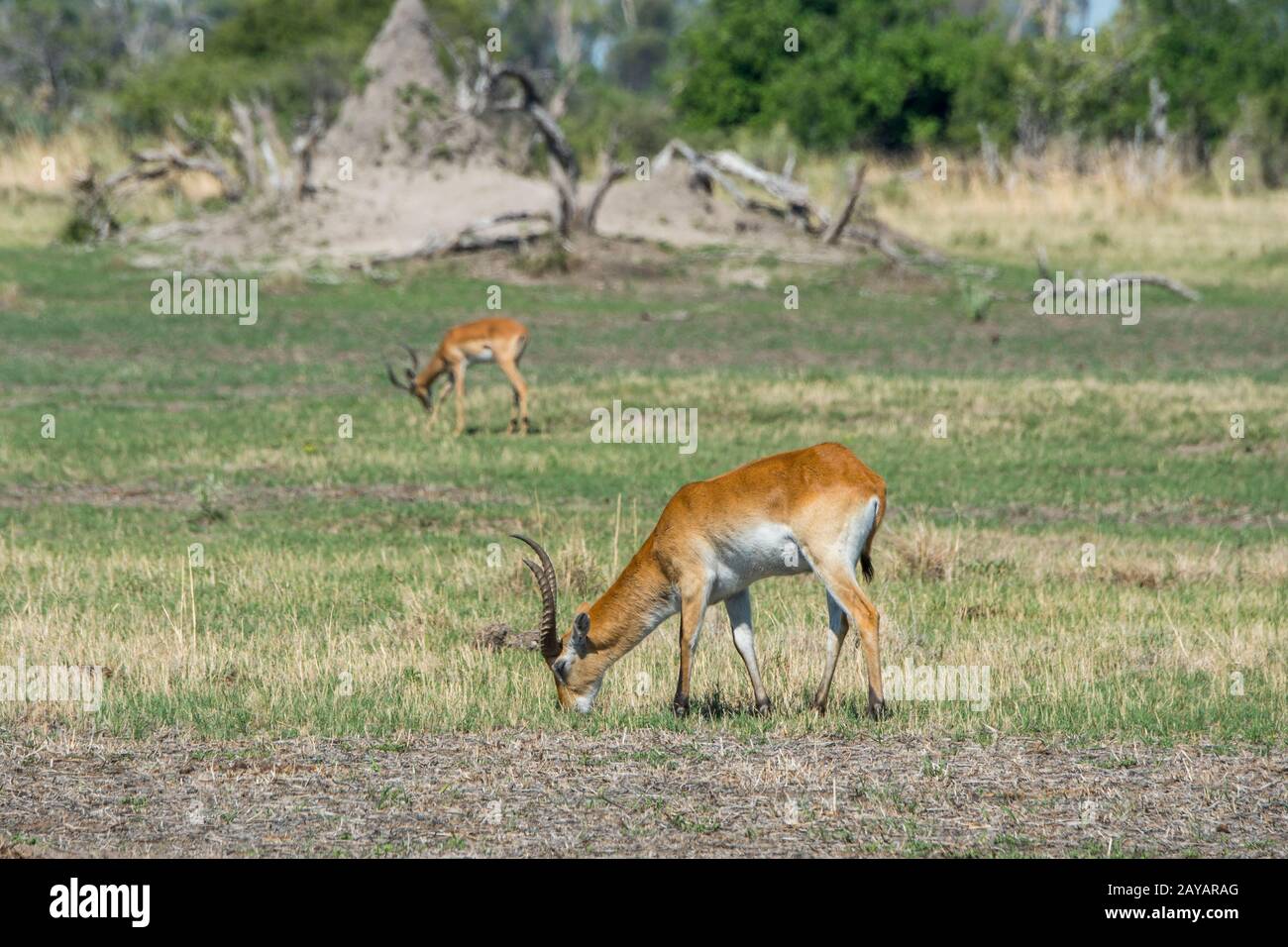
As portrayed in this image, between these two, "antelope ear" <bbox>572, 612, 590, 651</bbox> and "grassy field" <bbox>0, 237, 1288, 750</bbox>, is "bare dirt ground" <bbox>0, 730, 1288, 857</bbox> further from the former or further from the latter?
"antelope ear" <bbox>572, 612, 590, 651</bbox>

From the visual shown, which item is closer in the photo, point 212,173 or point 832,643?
point 832,643

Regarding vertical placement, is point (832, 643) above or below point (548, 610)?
below

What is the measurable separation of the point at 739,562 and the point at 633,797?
151 cm

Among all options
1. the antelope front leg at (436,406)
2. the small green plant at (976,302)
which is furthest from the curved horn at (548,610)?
the small green plant at (976,302)

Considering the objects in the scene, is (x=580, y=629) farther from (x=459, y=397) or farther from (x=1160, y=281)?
(x=1160, y=281)

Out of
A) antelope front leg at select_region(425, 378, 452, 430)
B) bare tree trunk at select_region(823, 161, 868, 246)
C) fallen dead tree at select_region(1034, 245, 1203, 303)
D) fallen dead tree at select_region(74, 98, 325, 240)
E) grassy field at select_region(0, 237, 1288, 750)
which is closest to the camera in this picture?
grassy field at select_region(0, 237, 1288, 750)

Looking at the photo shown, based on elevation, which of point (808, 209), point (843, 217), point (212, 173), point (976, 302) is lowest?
point (976, 302)

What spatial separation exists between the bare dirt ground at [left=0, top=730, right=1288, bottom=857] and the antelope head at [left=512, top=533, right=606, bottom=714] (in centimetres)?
38

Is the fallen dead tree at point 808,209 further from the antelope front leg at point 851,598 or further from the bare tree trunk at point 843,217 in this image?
the antelope front leg at point 851,598

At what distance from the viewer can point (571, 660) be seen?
9078mm

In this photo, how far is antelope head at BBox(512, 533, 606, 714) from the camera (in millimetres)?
8891

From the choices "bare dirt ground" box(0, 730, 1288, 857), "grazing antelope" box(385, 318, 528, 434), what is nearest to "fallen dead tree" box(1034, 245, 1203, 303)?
"grazing antelope" box(385, 318, 528, 434)

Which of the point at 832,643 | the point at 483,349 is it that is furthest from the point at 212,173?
the point at 832,643

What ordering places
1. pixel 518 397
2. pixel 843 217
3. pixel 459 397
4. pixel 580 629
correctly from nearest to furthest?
pixel 580 629, pixel 459 397, pixel 518 397, pixel 843 217
